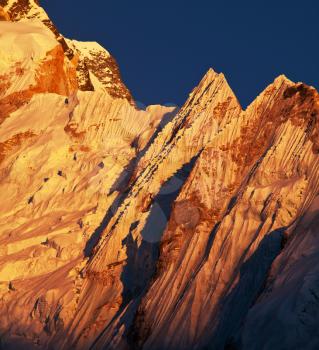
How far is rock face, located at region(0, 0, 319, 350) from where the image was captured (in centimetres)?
6562

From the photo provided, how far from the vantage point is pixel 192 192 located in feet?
248

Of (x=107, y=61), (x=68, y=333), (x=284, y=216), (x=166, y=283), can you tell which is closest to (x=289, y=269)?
(x=284, y=216)

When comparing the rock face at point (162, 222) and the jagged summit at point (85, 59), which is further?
the jagged summit at point (85, 59)

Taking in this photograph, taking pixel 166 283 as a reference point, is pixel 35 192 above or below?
above

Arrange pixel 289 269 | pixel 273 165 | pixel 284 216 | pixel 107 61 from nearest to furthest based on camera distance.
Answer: pixel 289 269 → pixel 284 216 → pixel 273 165 → pixel 107 61

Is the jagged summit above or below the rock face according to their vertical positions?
above

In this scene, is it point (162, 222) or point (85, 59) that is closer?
point (162, 222)

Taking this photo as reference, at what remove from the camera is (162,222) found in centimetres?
7850

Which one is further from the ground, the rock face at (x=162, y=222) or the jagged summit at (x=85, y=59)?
the jagged summit at (x=85, y=59)

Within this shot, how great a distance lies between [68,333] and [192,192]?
1104cm

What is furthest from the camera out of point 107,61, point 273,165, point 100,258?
point 107,61

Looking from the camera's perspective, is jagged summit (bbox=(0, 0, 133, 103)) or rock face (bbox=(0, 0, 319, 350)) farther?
jagged summit (bbox=(0, 0, 133, 103))

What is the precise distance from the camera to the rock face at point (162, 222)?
65.6 meters

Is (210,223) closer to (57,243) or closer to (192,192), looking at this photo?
(192,192)
